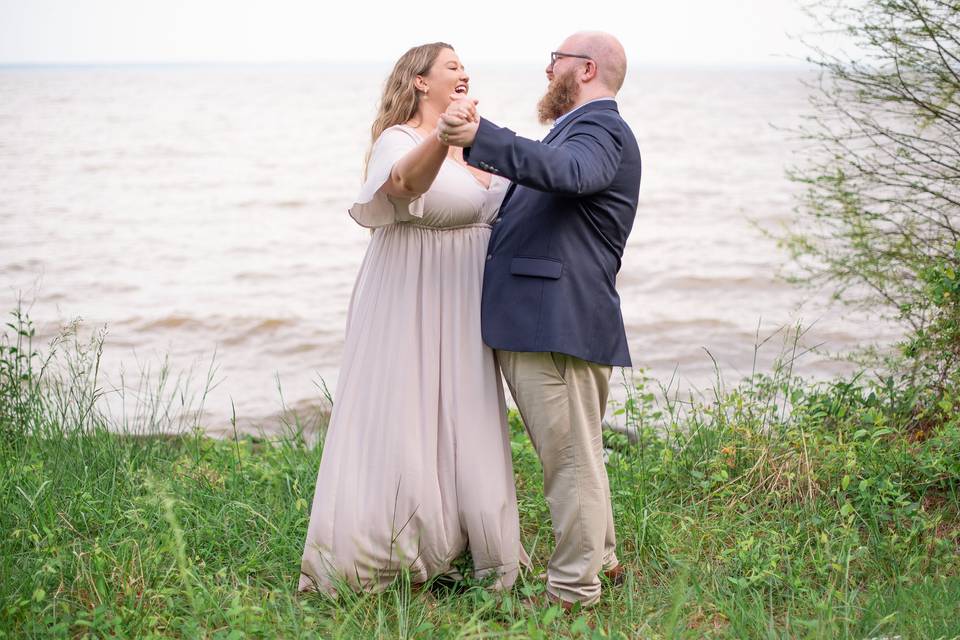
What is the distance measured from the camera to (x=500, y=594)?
365 cm

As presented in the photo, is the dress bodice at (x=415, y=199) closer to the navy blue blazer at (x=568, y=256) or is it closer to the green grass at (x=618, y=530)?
the navy blue blazer at (x=568, y=256)

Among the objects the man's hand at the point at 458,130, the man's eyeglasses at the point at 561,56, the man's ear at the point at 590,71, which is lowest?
the man's hand at the point at 458,130

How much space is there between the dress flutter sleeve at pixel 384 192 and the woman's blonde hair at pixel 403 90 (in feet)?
0.34

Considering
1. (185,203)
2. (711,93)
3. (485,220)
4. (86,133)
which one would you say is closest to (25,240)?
(185,203)

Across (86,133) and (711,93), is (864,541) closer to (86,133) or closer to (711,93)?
(86,133)

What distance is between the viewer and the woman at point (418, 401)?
11.8 ft

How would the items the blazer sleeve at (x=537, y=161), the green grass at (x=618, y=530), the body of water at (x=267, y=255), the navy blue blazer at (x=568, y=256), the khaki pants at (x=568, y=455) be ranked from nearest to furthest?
the blazer sleeve at (x=537, y=161) → the green grass at (x=618, y=530) → the navy blue blazer at (x=568, y=256) → the khaki pants at (x=568, y=455) → the body of water at (x=267, y=255)

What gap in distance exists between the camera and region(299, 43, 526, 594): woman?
3.60 metres

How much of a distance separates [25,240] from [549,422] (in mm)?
15037

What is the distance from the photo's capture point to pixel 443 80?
12.1 ft

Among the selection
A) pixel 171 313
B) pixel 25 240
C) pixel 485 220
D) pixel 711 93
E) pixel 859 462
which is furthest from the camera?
pixel 711 93

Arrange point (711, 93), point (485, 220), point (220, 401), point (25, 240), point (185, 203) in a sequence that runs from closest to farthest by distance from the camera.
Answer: point (485, 220) < point (220, 401) < point (25, 240) < point (185, 203) < point (711, 93)

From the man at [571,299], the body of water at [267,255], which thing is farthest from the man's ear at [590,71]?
the body of water at [267,255]

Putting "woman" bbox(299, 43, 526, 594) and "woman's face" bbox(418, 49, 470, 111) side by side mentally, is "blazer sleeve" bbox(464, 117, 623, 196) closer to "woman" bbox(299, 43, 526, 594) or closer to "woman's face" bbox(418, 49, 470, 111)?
"woman" bbox(299, 43, 526, 594)
